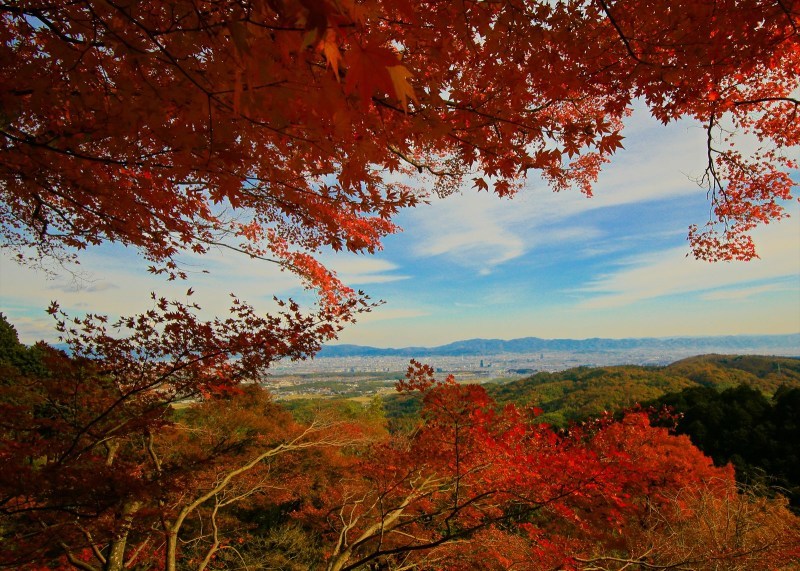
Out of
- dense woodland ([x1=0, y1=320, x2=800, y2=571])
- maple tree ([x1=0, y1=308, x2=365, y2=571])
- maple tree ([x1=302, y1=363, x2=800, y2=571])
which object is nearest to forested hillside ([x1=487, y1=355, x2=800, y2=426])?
dense woodland ([x1=0, y1=320, x2=800, y2=571])

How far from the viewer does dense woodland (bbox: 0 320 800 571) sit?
10.8 feet

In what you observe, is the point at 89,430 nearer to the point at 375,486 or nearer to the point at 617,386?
the point at 375,486

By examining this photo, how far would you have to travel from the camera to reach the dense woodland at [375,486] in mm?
3285

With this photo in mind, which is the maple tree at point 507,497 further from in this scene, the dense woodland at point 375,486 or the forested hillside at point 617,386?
the forested hillside at point 617,386

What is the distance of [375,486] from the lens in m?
8.51

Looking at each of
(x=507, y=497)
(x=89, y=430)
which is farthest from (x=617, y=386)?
(x=89, y=430)

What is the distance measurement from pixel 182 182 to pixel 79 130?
0.93 meters

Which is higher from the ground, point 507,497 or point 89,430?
point 89,430

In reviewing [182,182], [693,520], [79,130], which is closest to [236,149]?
[79,130]

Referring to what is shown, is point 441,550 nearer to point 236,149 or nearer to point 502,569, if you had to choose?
point 502,569

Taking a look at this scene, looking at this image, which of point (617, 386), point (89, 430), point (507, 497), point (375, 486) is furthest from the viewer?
point (617, 386)

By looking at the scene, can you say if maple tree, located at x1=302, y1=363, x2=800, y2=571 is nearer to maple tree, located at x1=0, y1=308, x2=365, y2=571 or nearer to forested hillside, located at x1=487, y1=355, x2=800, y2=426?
maple tree, located at x1=0, y1=308, x2=365, y2=571

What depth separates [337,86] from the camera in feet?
3.98

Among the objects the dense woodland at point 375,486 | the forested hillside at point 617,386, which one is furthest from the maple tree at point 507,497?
the forested hillside at point 617,386
